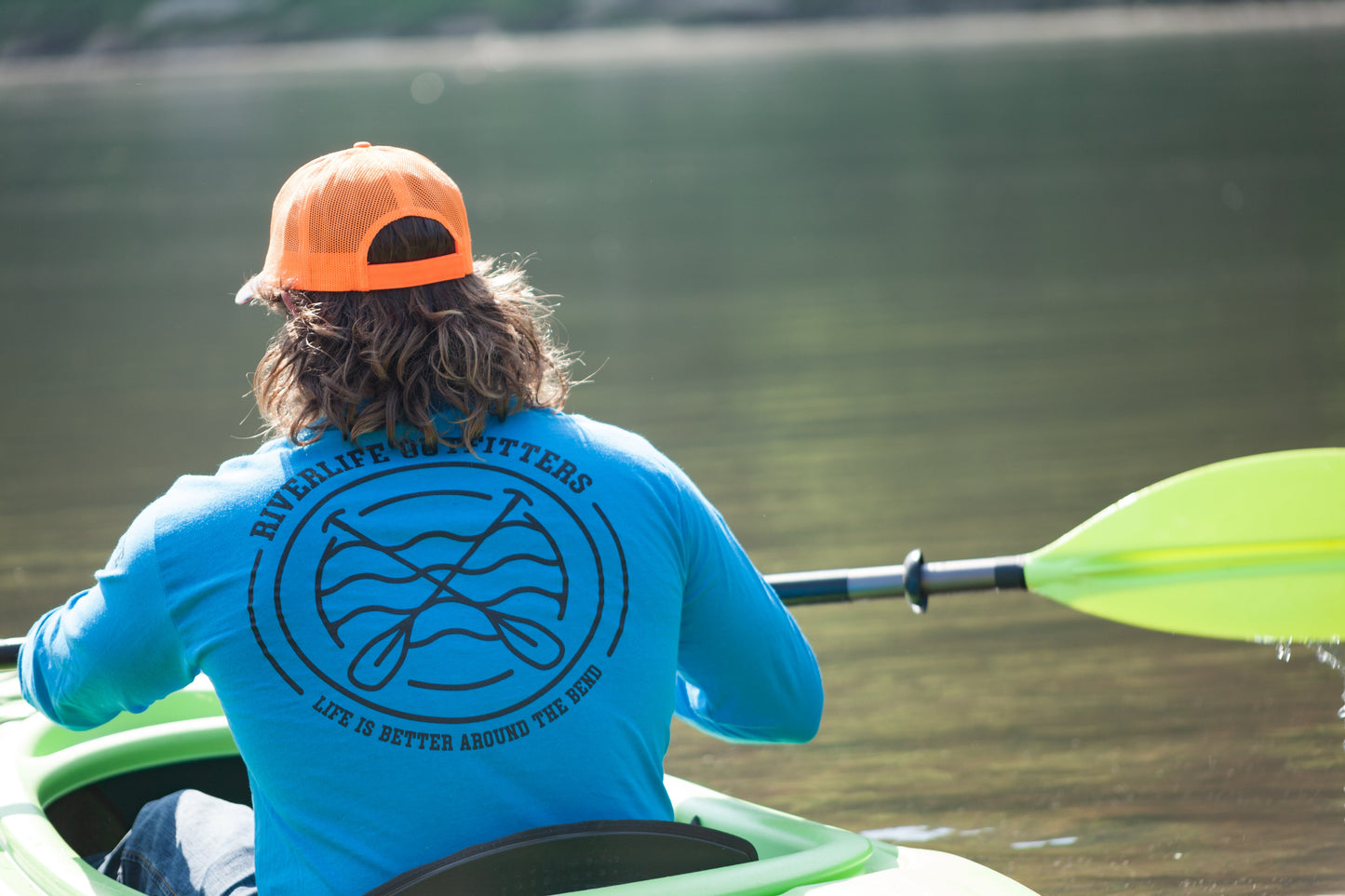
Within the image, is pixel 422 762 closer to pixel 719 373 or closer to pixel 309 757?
pixel 309 757

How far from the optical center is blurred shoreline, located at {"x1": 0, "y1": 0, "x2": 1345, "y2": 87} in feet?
184

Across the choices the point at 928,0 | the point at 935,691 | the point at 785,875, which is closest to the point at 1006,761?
the point at 935,691

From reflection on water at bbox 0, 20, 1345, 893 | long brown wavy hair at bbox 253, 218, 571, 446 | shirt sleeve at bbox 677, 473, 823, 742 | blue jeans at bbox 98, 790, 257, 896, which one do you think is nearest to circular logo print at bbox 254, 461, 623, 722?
long brown wavy hair at bbox 253, 218, 571, 446

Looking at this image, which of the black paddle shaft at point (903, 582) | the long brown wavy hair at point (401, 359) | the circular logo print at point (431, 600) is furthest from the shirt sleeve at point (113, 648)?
the black paddle shaft at point (903, 582)

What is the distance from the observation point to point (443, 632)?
1.94 m

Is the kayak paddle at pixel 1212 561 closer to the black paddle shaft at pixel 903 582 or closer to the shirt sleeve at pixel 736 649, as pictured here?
the black paddle shaft at pixel 903 582

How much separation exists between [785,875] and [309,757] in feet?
2.22

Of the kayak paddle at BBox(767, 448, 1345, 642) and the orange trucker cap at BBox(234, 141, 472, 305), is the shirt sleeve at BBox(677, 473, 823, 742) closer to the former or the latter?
the orange trucker cap at BBox(234, 141, 472, 305)

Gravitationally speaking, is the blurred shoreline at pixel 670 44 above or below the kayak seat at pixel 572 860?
above

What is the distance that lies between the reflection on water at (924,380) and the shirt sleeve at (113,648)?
2.32 m

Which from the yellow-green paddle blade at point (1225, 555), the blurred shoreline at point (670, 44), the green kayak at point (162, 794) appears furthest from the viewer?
the blurred shoreline at point (670, 44)

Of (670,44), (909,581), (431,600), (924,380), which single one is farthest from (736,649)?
(670,44)

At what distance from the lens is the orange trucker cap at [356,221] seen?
2107mm

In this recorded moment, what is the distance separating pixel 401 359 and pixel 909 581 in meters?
1.63
